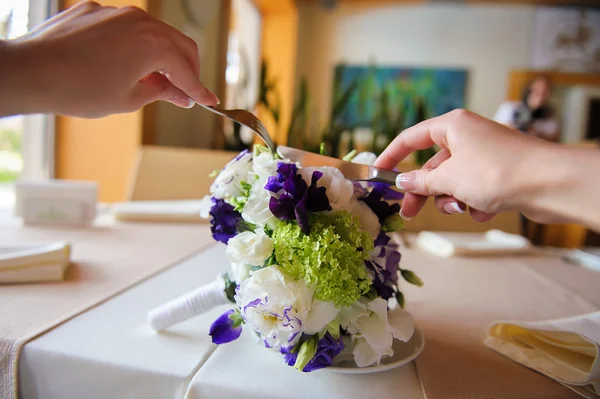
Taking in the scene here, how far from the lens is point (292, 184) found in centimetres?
43

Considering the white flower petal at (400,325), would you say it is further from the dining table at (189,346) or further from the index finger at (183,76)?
the index finger at (183,76)

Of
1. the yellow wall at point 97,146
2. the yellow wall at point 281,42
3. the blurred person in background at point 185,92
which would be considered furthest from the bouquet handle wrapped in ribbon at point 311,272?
the yellow wall at point 281,42

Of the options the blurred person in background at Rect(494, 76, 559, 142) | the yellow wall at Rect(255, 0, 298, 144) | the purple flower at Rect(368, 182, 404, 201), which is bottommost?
the purple flower at Rect(368, 182, 404, 201)

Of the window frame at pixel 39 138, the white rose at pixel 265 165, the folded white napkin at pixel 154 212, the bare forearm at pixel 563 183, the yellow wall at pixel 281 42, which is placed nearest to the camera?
the bare forearm at pixel 563 183

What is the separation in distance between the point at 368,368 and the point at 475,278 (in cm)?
54

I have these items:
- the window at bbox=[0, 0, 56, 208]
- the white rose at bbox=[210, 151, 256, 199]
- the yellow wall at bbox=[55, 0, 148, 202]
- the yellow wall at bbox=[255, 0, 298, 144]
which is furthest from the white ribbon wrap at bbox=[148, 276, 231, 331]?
the yellow wall at bbox=[255, 0, 298, 144]

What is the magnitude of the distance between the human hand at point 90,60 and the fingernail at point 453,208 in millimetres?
351

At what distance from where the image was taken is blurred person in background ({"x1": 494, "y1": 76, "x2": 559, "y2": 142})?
10.8 feet

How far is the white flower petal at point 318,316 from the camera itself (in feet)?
1.33

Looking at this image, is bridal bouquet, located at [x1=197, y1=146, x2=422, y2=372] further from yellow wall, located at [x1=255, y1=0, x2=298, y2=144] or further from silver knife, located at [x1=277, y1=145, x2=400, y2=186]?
yellow wall, located at [x1=255, y1=0, x2=298, y2=144]

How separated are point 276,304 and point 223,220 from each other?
146 millimetres

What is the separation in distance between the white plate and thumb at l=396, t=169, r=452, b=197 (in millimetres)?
177

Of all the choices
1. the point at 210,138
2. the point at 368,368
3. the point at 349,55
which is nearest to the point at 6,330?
the point at 368,368

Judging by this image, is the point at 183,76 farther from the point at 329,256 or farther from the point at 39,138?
the point at 39,138
